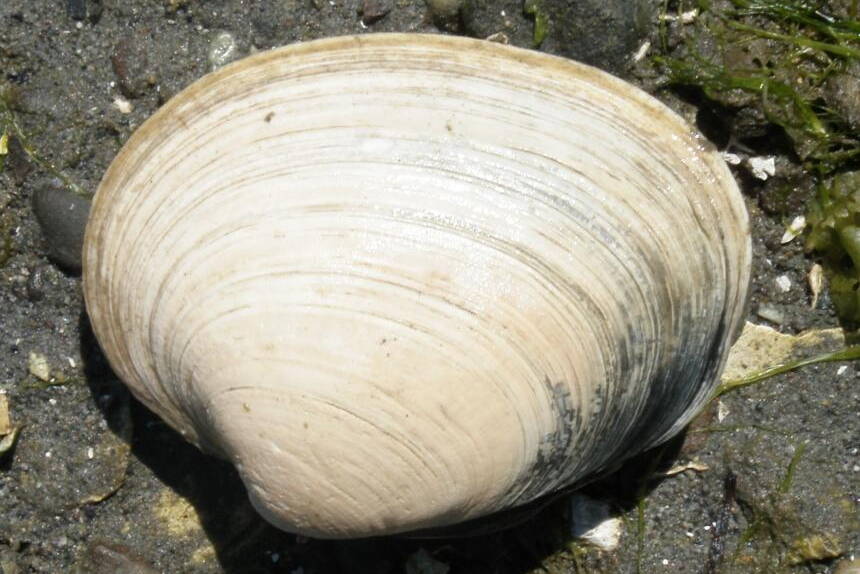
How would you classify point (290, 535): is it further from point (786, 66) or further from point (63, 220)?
point (786, 66)

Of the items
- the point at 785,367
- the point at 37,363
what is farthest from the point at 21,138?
the point at 785,367

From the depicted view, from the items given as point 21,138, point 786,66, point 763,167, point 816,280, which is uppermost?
point 786,66

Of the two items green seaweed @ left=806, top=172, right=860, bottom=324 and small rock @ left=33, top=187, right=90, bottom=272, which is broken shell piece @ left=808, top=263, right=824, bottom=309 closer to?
green seaweed @ left=806, top=172, right=860, bottom=324

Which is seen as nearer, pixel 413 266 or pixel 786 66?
pixel 413 266

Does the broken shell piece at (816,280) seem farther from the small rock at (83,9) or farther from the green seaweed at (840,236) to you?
the small rock at (83,9)

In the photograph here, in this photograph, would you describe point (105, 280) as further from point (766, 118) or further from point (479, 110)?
point (766, 118)

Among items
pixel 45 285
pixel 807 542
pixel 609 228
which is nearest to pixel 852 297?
pixel 807 542
